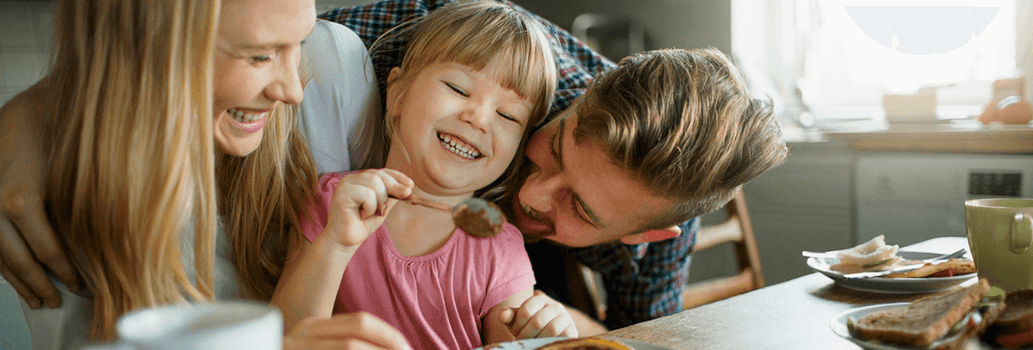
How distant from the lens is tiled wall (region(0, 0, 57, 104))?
5.27 ft

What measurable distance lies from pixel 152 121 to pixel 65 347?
12.0 inches

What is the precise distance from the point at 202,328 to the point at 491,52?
0.77 meters

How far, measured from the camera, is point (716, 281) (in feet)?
5.47

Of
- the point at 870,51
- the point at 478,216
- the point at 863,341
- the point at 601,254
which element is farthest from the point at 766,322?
the point at 870,51

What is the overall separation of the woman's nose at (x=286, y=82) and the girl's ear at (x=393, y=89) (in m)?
0.33

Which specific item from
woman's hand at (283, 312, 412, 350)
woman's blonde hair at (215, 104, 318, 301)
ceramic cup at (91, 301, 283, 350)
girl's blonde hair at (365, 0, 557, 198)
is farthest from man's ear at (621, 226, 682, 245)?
ceramic cup at (91, 301, 283, 350)

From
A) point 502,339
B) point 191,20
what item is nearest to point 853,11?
point 502,339

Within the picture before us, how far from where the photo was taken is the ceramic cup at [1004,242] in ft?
2.56

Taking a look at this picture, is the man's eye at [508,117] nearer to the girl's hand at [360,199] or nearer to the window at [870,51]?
the girl's hand at [360,199]

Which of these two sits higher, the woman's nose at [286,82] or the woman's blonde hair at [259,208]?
the woman's nose at [286,82]

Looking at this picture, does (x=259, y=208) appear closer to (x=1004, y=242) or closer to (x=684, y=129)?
(x=684, y=129)

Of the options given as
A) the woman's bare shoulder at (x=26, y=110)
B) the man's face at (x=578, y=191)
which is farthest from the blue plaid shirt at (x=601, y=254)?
the woman's bare shoulder at (x=26, y=110)

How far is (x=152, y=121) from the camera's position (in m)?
0.62

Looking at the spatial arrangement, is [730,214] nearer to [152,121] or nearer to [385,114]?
[385,114]
